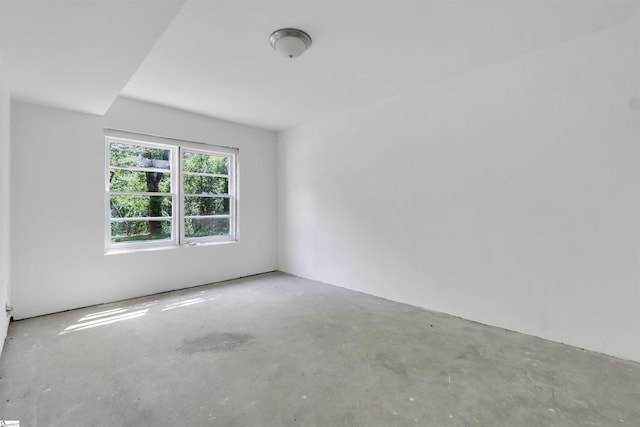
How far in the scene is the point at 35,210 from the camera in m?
3.19

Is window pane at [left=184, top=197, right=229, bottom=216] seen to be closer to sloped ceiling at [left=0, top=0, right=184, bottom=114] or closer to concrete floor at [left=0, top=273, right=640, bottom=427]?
concrete floor at [left=0, top=273, right=640, bottom=427]

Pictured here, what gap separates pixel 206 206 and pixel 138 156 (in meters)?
1.16

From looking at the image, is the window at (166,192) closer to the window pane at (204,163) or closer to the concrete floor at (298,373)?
the window pane at (204,163)

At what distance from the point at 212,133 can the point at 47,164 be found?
199 cm

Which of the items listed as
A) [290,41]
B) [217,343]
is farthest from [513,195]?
[217,343]

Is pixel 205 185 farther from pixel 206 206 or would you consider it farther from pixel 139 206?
pixel 139 206

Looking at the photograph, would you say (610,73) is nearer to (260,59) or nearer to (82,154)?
(260,59)

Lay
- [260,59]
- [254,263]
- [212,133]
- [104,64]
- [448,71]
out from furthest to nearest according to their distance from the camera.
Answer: [254,263]
[212,133]
[448,71]
[260,59]
[104,64]

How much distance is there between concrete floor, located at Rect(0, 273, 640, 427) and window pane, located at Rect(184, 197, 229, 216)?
1.67 meters

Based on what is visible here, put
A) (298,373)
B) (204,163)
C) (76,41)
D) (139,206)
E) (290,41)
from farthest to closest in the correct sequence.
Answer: (204,163) < (139,206) < (290,41) < (298,373) < (76,41)

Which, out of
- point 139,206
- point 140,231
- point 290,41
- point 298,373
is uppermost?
point 290,41

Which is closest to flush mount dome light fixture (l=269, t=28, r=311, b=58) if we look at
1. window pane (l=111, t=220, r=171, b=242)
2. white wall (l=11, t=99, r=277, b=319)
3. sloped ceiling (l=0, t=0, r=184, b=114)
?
sloped ceiling (l=0, t=0, r=184, b=114)

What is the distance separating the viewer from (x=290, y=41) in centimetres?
235

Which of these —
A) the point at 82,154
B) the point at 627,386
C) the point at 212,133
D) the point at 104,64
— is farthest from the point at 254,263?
the point at 627,386
